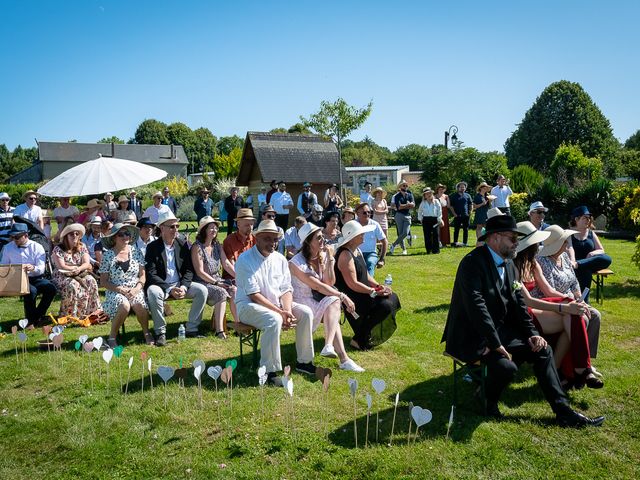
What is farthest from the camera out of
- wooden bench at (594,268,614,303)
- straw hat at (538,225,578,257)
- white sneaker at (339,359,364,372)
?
wooden bench at (594,268,614,303)

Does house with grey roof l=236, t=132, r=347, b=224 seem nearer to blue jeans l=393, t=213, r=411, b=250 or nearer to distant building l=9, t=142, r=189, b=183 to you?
blue jeans l=393, t=213, r=411, b=250

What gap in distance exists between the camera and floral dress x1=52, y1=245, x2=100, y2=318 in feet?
25.6

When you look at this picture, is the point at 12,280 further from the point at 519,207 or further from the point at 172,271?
the point at 519,207

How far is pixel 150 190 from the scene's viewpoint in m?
38.7

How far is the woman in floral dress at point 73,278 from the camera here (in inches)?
307

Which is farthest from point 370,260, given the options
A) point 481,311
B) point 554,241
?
point 481,311

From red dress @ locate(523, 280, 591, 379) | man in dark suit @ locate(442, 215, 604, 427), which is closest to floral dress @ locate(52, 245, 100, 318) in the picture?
man in dark suit @ locate(442, 215, 604, 427)

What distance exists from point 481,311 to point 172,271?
4.51 meters

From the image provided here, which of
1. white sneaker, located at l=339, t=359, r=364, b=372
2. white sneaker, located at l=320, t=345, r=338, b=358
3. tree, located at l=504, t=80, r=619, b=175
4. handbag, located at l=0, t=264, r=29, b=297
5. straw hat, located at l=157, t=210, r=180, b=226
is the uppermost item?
tree, located at l=504, t=80, r=619, b=175

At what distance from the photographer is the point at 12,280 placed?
7.50m

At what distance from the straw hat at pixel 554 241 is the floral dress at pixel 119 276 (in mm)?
5042

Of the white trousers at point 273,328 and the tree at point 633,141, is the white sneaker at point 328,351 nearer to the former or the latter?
the white trousers at point 273,328

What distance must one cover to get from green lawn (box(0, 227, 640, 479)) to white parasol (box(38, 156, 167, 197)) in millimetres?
2829

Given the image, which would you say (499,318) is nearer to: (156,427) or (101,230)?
(156,427)
